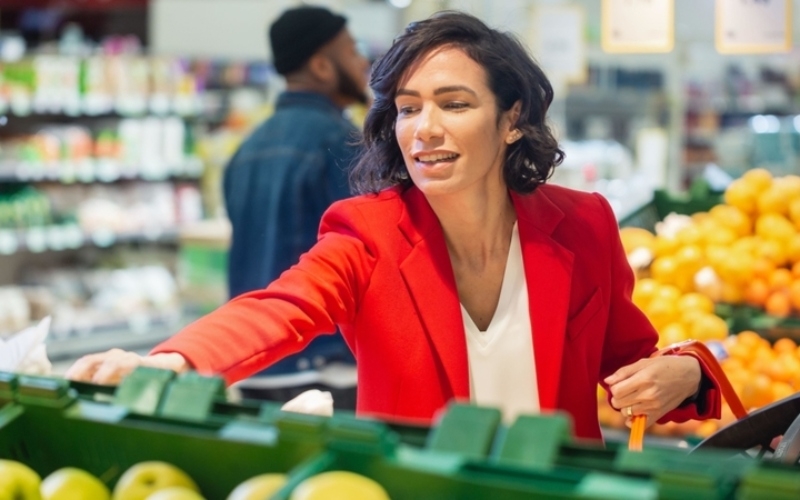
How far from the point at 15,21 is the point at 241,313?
20.5ft

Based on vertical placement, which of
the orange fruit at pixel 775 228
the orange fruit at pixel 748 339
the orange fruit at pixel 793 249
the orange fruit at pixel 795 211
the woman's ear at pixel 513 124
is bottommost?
the orange fruit at pixel 748 339

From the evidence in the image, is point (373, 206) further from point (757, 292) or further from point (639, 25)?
point (639, 25)

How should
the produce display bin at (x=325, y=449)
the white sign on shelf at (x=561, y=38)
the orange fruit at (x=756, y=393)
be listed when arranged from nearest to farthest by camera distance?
the produce display bin at (x=325, y=449) → the orange fruit at (x=756, y=393) → the white sign on shelf at (x=561, y=38)

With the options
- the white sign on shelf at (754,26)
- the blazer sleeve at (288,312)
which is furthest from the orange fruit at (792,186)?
the blazer sleeve at (288,312)

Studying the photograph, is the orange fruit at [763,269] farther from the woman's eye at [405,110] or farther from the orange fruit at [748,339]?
the woman's eye at [405,110]

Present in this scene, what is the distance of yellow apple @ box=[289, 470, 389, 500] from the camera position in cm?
105

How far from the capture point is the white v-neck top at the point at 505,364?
206 centimetres

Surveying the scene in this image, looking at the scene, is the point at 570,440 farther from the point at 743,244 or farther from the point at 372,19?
the point at 372,19

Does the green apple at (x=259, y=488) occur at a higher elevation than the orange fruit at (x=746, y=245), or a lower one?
higher

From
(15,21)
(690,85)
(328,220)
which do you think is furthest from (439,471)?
(690,85)

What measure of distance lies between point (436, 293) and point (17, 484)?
3.38ft

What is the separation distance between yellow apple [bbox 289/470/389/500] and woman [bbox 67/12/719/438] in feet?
2.71

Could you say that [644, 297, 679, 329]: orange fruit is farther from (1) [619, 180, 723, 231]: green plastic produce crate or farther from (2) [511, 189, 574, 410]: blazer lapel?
(2) [511, 189, 574, 410]: blazer lapel

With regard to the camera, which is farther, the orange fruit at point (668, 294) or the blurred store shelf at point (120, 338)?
the blurred store shelf at point (120, 338)
